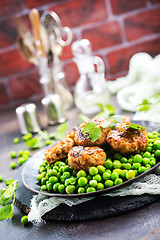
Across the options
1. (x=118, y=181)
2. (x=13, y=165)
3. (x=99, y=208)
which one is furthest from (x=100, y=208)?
(x=13, y=165)

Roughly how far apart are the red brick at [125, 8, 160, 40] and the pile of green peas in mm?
1451

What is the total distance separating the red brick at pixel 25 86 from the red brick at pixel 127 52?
0.60m

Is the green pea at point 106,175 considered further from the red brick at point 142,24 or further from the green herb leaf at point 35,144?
the red brick at point 142,24

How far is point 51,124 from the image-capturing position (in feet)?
6.29

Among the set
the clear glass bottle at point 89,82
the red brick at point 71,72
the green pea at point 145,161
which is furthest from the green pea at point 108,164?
the red brick at point 71,72

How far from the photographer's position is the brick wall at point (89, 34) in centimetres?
228

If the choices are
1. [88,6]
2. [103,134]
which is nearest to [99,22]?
[88,6]

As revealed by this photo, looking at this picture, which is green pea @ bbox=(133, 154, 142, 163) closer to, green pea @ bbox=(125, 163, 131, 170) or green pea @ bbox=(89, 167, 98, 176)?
green pea @ bbox=(125, 163, 131, 170)

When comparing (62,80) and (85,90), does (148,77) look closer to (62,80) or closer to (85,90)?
(85,90)

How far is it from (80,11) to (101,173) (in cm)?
162

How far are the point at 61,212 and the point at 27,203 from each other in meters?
0.15

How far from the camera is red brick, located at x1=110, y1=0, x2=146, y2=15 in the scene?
7.49 ft

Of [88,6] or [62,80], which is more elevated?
[88,6]

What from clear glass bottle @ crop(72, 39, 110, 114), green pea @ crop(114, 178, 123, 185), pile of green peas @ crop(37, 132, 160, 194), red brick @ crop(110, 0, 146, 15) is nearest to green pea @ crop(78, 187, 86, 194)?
pile of green peas @ crop(37, 132, 160, 194)
